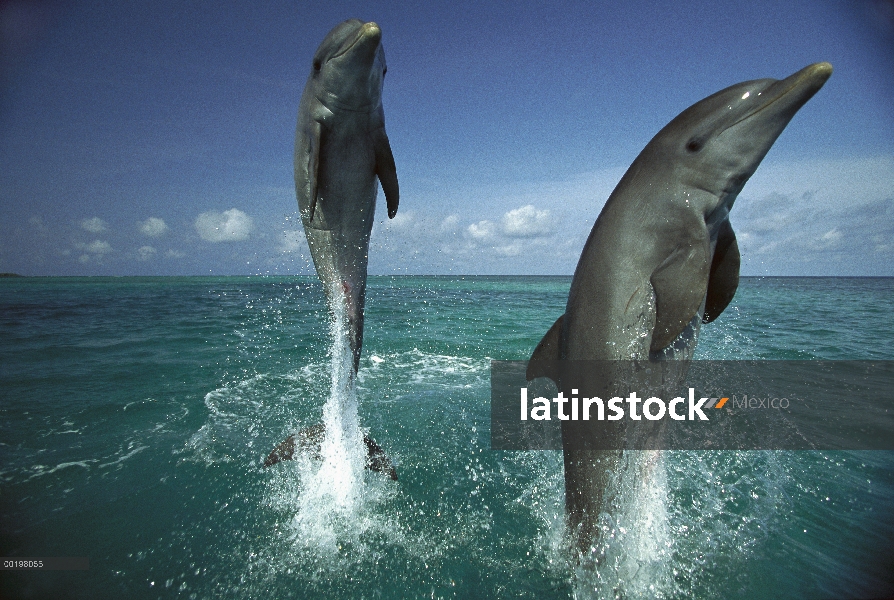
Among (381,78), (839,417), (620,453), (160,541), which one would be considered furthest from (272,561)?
(839,417)

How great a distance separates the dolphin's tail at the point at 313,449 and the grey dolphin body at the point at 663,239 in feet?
7.50

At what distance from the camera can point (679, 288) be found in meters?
3.41

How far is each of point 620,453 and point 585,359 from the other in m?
0.84

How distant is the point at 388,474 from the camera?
532 cm

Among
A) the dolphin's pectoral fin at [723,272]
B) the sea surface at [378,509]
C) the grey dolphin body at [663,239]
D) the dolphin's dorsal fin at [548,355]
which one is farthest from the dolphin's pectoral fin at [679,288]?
the sea surface at [378,509]

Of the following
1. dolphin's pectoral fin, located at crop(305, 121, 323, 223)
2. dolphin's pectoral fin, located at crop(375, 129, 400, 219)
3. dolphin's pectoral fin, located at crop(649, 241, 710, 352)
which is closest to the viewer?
dolphin's pectoral fin, located at crop(649, 241, 710, 352)

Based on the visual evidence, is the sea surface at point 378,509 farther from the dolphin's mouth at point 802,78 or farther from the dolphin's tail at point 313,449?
the dolphin's mouth at point 802,78

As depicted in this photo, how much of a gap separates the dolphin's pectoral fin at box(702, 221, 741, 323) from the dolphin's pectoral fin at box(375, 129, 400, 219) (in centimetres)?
285

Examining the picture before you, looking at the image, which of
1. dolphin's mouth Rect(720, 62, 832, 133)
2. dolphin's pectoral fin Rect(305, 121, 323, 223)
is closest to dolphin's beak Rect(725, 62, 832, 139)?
dolphin's mouth Rect(720, 62, 832, 133)

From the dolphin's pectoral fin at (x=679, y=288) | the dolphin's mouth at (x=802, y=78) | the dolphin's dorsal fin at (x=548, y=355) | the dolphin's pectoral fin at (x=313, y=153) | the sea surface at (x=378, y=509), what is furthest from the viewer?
the dolphin's pectoral fin at (x=313, y=153)

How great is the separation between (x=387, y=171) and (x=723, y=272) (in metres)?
3.07

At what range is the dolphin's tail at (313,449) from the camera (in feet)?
17.2

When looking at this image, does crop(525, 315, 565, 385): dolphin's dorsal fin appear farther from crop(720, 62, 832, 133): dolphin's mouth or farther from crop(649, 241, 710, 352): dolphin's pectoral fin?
crop(720, 62, 832, 133): dolphin's mouth

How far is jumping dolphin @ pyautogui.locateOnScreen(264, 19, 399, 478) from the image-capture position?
396 cm
